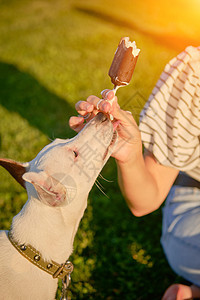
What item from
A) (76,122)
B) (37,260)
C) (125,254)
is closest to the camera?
(37,260)

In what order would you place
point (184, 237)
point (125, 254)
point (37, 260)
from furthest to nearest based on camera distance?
point (125, 254) < point (184, 237) < point (37, 260)

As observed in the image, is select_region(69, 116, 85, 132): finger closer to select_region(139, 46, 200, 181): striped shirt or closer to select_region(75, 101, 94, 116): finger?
select_region(75, 101, 94, 116): finger

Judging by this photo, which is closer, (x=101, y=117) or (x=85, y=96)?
(x=101, y=117)

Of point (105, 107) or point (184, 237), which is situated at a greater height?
point (105, 107)

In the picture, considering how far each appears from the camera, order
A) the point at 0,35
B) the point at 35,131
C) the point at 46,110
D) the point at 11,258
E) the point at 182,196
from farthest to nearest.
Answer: the point at 0,35 < the point at 46,110 < the point at 35,131 < the point at 182,196 < the point at 11,258

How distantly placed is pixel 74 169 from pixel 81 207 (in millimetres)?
257

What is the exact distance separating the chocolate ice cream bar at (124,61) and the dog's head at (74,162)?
0.85 ft

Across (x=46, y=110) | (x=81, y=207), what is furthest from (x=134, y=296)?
(x=46, y=110)

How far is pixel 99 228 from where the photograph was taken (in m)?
3.09

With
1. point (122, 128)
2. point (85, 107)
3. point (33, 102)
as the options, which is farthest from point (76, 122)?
point (33, 102)

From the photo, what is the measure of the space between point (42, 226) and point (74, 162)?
16.2 inches

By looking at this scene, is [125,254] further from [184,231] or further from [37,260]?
[37,260]

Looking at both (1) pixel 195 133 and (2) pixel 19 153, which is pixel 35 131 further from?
(1) pixel 195 133

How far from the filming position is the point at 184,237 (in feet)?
6.95
